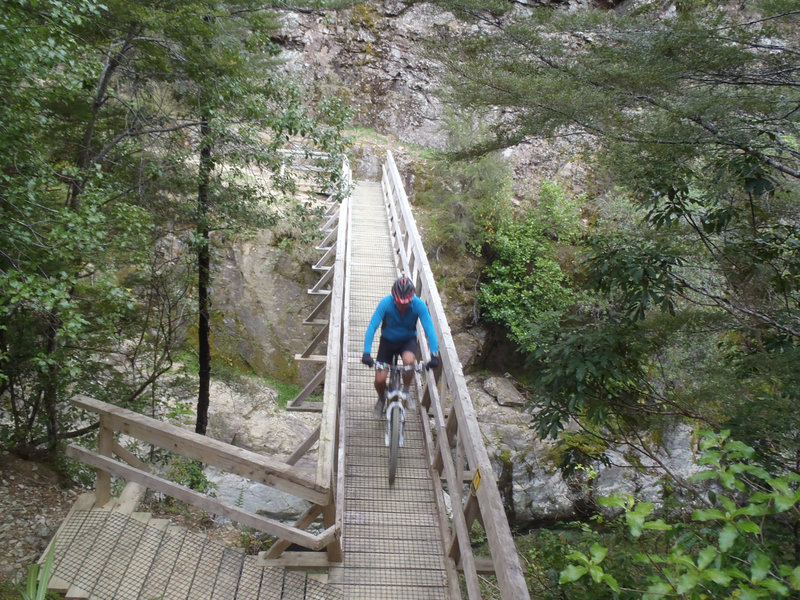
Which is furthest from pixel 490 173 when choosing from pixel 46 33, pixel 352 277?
pixel 46 33

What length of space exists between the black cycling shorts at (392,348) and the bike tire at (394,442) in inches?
24.3

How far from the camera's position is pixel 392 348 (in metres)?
Answer: 5.19

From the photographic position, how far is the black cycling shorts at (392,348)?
16.9ft

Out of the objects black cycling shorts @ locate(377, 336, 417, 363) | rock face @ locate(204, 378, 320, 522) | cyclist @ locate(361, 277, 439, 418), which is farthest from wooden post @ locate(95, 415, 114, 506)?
rock face @ locate(204, 378, 320, 522)

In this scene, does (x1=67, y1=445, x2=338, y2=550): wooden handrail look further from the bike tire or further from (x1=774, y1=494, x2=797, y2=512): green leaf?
(x1=774, y1=494, x2=797, y2=512): green leaf

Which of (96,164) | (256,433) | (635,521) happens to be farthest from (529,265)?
(635,521)

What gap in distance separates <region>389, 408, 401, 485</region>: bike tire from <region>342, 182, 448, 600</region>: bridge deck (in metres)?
0.16

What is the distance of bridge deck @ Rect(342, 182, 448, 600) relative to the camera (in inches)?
146

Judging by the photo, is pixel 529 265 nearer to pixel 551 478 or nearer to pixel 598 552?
pixel 551 478

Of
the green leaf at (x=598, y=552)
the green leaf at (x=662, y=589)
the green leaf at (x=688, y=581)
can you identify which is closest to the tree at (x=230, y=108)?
the green leaf at (x=598, y=552)

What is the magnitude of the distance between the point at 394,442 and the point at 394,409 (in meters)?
0.34

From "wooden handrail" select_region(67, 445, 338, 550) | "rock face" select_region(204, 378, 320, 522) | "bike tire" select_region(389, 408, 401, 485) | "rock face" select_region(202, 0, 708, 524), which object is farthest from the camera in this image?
"rock face" select_region(202, 0, 708, 524)

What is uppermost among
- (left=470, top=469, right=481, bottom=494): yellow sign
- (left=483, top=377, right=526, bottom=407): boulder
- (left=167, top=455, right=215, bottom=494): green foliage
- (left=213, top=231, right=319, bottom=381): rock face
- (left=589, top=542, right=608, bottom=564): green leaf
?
(left=589, top=542, right=608, bottom=564): green leaf

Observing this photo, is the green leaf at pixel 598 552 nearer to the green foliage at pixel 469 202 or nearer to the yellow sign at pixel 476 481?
the yellow sign at pixel 476 481
